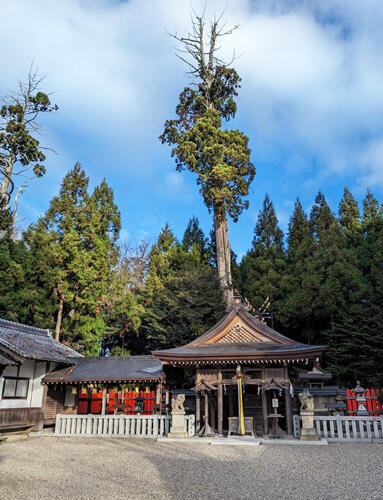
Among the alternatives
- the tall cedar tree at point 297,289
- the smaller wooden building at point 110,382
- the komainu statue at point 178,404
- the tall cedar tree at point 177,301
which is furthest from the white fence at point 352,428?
the tall cedar tree at point 297,289

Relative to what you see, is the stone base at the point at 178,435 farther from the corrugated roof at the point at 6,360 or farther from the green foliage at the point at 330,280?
the green foliage at the point at 330,280

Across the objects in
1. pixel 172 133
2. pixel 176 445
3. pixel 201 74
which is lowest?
pixel 176 445

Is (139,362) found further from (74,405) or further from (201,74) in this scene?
(201,74)

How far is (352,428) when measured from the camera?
38.2 feet

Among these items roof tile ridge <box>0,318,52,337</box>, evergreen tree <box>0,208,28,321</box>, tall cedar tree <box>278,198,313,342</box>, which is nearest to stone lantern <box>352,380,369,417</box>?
tall cedar tree <box>278,198,313,342</box>

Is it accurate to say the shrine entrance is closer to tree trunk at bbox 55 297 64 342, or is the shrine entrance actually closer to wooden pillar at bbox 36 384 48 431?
wooden pillar at bbox 36 384 48 431

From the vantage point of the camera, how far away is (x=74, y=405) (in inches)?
606

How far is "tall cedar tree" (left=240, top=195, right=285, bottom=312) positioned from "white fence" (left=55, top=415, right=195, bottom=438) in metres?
11.2

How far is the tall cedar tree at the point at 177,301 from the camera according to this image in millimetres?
20078

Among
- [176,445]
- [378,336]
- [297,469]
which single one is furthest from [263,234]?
[297,469]

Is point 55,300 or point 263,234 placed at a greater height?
point 263,234

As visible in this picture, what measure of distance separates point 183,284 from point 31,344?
9677 millimetres

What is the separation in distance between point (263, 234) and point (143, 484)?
2248 cm

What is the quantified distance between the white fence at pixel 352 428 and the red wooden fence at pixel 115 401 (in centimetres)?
539
